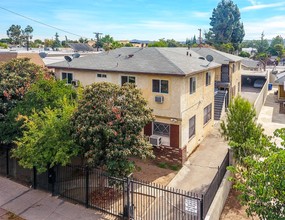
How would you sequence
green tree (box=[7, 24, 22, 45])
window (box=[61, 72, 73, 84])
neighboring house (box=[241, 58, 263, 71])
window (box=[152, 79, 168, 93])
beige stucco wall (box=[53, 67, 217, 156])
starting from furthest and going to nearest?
green tree (box=[7, 24, 22, 45])
neighboring house (box=[241, 58, 263, 71])
window (box=[61, 72, 73, 84])
window (box=[152, 79, 168, 93])
beige stucco wall (box=[53, 67, 217, 156])

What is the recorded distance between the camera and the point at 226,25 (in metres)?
81.6

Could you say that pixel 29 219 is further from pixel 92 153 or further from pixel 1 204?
pixel 92 153

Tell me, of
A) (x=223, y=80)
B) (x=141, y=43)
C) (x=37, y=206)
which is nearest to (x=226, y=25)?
(x=223, y=80)

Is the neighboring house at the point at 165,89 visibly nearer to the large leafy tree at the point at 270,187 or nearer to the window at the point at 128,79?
the window at the point at 128,79

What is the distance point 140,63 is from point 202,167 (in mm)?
7495

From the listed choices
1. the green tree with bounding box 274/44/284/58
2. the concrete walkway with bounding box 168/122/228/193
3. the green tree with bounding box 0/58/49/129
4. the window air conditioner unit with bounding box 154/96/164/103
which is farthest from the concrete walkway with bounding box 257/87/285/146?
the green tree with bounding box 274/44/284/58

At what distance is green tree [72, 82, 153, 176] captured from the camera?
11828mm

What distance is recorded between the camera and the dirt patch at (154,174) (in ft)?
50.4

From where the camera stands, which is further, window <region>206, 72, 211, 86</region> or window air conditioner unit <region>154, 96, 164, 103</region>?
window <region>206, 72, 211, 86</region>

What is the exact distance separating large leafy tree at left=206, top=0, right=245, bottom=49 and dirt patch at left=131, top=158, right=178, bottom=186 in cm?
7104

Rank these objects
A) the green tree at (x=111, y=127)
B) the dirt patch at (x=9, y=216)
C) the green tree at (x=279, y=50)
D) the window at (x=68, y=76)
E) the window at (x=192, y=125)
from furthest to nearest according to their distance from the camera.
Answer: the green tree at (x=279, y=50) < the window at (x=68, y=76) < the window at (x=192, y=125) < the dirt patch at (x=9, y=216) < the green tree at (x=111, y=127)

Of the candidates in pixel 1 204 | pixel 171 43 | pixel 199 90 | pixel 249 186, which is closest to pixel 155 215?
pixel 249 186

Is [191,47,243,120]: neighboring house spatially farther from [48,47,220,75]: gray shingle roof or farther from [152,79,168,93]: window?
[152,79,168,93]: window

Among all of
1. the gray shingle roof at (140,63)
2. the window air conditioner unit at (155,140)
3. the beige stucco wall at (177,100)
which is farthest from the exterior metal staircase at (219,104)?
the window air conditioner unit at (155,140)
